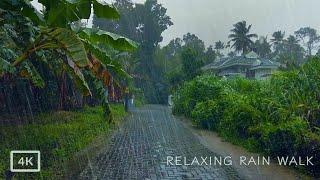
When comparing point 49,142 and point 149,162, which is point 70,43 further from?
point 49,142

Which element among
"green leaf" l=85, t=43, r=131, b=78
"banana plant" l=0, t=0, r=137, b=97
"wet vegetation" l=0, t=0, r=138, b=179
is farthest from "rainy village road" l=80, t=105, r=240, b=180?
"banana plant" l=0, t=0, r=137, b=97

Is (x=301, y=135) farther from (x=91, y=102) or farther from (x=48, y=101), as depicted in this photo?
(x=91, y=102)

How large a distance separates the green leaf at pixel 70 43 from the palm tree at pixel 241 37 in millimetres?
50169

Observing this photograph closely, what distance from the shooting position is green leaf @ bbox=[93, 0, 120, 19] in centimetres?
639

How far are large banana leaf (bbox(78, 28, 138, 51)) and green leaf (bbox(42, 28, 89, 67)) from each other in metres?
1.33

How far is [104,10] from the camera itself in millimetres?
6504

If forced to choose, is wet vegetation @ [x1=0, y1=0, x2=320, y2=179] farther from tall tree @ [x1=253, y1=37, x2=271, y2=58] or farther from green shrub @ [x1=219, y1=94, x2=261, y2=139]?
tall tree @ [x1=253, y1=37, x2=271, y2=58]

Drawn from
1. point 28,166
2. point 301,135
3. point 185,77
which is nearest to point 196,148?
point 301,135

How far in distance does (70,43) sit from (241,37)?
5064 centimetres

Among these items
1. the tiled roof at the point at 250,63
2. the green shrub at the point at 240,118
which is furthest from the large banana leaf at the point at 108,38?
the tiled roof at the point at 250,63

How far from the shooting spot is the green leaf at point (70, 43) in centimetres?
568

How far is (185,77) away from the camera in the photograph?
34188 millimetres

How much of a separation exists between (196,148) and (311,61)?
423 cm

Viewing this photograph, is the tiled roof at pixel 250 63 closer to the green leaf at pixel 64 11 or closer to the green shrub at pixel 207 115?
the green shrub at pixel 207 115
